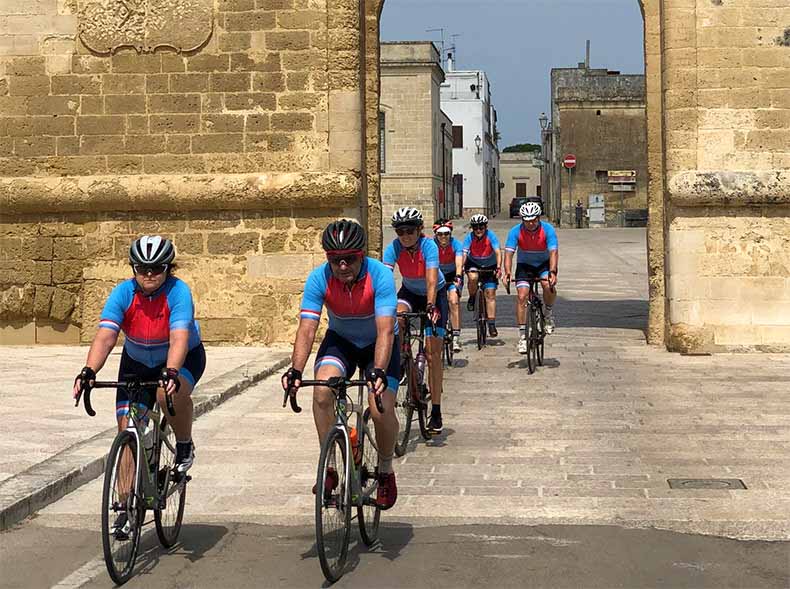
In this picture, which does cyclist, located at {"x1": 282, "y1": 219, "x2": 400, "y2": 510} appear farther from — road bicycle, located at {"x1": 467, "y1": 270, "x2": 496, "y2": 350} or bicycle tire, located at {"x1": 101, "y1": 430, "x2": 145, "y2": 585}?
road bicycle, located at {"x1": 467, "y1": 270, "x2": 496, "y2": 350}

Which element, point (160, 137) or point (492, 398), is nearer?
point (492, 398)

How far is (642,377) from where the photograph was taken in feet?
37.9

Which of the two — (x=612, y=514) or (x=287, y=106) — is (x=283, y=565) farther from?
(x=287, y=106)

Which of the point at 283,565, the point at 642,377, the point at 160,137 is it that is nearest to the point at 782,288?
the point at 642,377

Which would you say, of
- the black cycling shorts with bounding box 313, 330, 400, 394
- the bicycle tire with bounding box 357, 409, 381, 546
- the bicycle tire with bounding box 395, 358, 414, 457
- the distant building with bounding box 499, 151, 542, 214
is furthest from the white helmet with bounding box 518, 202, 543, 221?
the distant building with bounding box 499, 151, 542, 214

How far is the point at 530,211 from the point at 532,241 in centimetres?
36

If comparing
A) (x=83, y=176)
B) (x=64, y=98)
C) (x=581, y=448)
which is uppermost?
(x=64, y=98)

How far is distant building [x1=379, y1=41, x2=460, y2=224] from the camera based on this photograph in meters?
53.9

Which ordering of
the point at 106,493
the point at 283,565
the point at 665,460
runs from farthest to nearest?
the point at 665,460
the point at 283,565
the point at 106,493

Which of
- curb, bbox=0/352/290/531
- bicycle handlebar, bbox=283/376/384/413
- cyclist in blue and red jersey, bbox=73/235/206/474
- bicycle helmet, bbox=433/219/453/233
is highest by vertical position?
bicycle helmet, bbox=433/219/453/233

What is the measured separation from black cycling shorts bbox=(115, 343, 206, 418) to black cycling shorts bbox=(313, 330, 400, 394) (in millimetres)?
561

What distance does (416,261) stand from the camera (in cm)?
930

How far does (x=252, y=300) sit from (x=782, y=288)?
5470 mm

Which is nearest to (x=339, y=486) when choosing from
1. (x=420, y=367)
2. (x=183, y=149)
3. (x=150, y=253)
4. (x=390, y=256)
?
(x=150, y=253)
